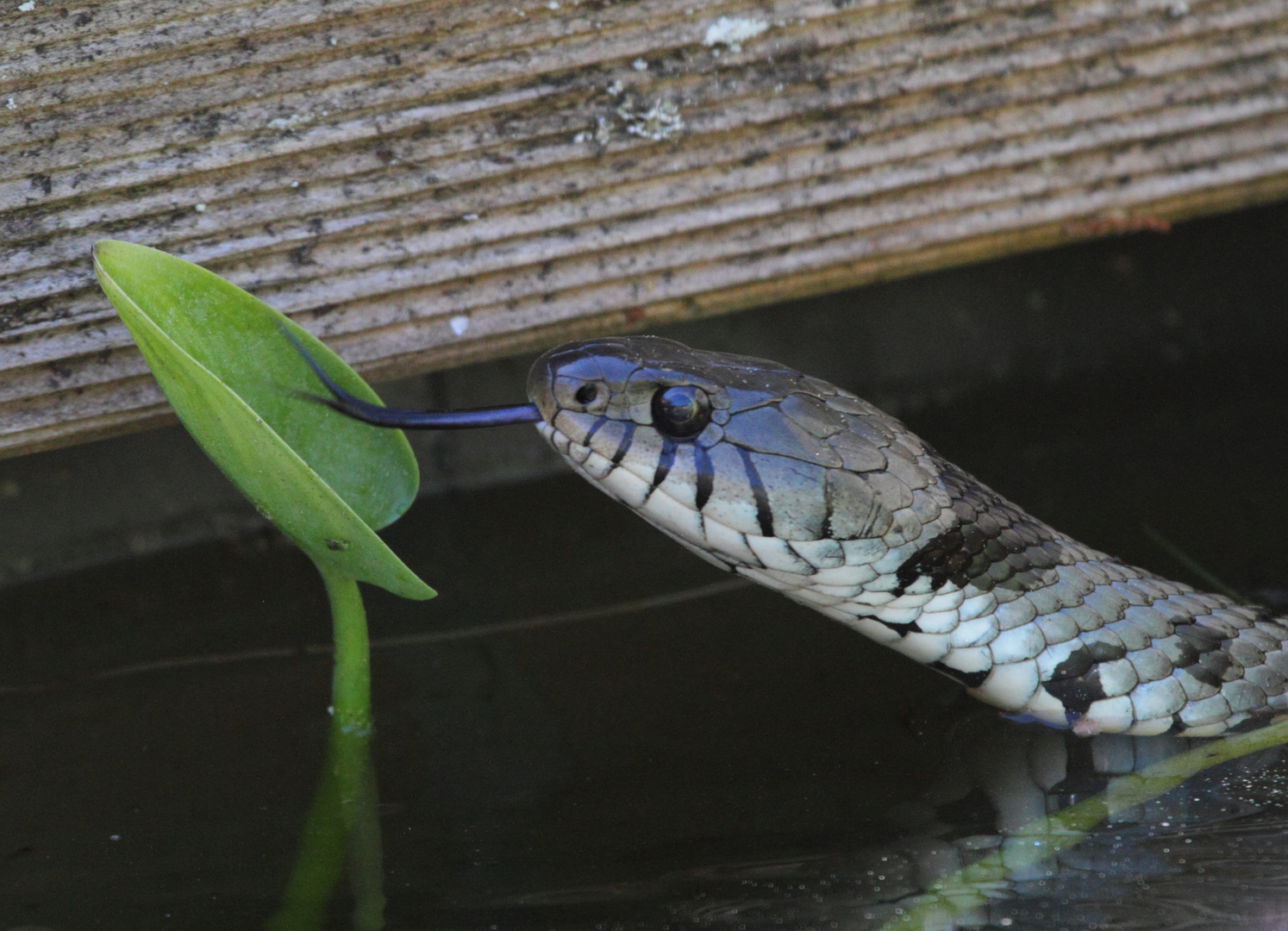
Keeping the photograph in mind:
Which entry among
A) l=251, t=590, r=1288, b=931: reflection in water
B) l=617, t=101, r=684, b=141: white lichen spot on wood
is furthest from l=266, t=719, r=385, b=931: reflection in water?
l=617, t=101, r=684, b=141: white lichen spot on wood

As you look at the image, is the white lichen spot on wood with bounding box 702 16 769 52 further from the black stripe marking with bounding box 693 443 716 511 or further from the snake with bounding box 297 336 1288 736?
the black stripe marking with bounding box 693 443 716 511

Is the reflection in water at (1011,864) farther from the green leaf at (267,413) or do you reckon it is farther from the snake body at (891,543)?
the green leaf at (267,413)

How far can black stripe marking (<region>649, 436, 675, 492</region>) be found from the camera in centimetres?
151

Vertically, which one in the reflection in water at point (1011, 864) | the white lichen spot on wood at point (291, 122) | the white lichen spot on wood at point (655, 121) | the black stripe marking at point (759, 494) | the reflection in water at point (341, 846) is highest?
the white lichen spot on wood at point (291, 122)

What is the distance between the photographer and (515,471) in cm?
241

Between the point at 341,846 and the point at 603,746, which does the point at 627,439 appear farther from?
the point at 341,846

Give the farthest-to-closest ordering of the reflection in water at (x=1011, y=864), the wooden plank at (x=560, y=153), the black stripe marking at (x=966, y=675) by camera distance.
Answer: the black stripe marking at (x=966, y=675) < the wooden plank at (x=560, y=153) < the reflection in water at (x=1011, y=864)

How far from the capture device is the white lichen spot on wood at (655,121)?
167 cm

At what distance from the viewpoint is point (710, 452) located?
1.51 metres

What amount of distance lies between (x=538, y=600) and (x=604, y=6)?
37.0 inches

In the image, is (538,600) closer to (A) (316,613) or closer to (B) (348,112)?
(A) (316,613)

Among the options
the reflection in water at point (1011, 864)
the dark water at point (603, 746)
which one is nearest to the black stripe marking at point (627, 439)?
the dark water at point (603, 746)

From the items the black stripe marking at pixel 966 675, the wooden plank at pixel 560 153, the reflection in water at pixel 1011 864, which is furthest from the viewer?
the black stripe marking at pixel 966 675

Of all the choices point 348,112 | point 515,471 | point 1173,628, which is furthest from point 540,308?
point 1173,628
